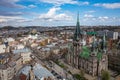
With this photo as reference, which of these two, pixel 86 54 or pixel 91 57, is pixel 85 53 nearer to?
pixel 86 54

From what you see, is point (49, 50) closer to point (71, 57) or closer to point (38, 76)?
point (71, 57)

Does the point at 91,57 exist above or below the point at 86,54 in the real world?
below

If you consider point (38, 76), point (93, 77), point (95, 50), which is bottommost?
point (93, 77)

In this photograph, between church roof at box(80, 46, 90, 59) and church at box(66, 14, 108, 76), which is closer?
church at box(66, 14, 108, 76)

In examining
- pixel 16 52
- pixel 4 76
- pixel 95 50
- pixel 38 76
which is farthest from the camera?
pixel 16 52

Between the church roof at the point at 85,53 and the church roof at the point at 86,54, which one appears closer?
the church roof at the point at 86,54

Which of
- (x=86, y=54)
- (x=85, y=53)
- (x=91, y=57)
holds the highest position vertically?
(x=85, y=53)

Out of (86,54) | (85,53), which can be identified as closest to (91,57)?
(86,54)

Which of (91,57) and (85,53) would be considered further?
(85,53)

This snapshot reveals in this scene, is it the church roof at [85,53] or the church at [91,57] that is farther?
the church roof at [85,53]

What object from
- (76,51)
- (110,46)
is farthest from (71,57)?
(110,46)

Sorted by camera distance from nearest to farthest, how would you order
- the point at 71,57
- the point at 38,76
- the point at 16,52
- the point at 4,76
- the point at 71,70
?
the point at 38,76 → the point at 4,76 → the point at 71,70 → the point at 71,57 → the point at 16,52
